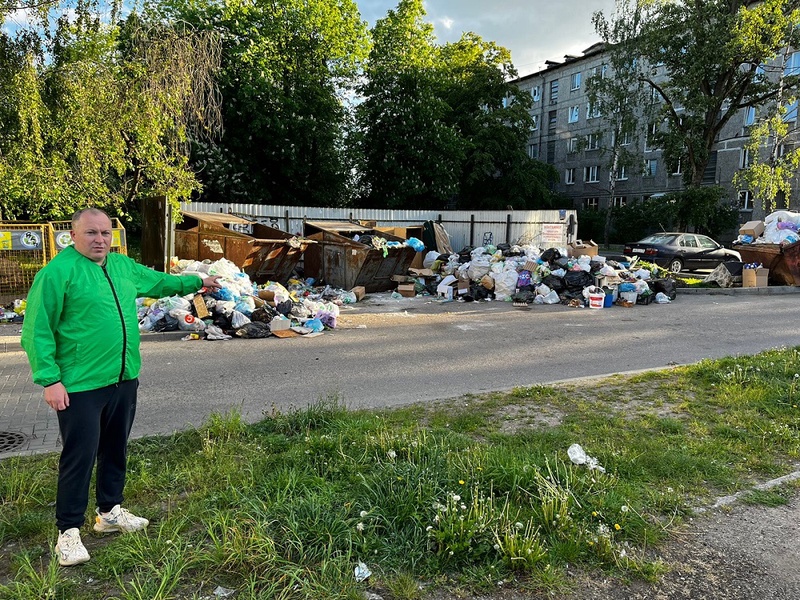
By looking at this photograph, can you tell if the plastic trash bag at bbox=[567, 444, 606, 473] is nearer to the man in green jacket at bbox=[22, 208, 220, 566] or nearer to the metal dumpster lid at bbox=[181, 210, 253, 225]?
the man in green jacket at bbox=[22, 208, 220, 566]

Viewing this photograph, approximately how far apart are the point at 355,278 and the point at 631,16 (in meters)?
22.6

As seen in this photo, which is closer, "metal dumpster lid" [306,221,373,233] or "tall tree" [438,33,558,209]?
"metal dumpster lid" [306,221,373,233]

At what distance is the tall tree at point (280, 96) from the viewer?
923 inches

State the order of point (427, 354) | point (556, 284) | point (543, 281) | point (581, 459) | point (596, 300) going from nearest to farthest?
point (581, 459), point (427, 354), point (596, 300), point (556, 284), point (543, 281)

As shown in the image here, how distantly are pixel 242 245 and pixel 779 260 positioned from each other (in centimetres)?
1449

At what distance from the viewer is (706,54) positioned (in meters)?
22.8

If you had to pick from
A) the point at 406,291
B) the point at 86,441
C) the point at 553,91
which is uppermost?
the point at 553,91

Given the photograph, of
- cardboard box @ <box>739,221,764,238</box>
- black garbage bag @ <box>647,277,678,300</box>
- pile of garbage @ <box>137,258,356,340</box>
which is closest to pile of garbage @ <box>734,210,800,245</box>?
cardboard box @ <box>739,221,764,238</box>

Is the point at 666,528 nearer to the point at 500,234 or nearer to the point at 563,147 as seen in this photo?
the point at 500,234

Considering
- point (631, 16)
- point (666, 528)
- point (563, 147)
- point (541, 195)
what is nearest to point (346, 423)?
point (666, 528)

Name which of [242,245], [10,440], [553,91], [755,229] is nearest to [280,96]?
[242,245]

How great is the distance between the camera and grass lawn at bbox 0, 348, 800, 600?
247cm

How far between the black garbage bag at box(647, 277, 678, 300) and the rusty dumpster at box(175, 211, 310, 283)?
8584 mm

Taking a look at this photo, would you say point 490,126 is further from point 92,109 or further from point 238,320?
point 238,320
